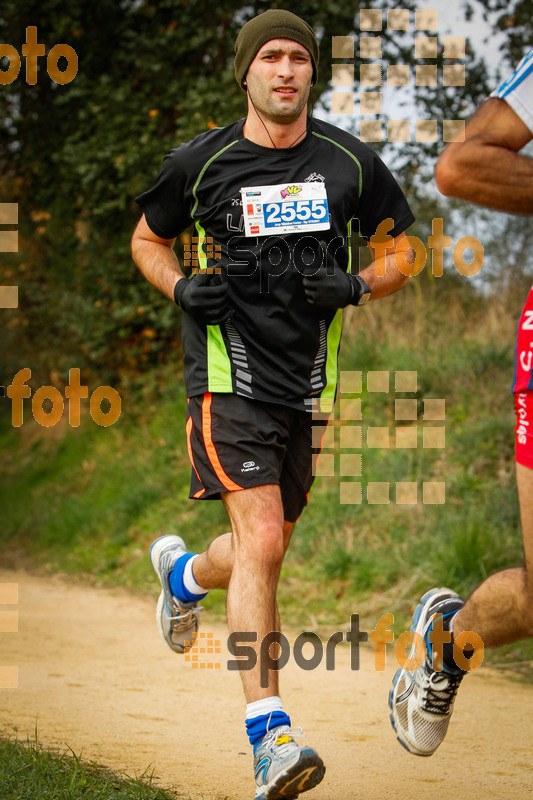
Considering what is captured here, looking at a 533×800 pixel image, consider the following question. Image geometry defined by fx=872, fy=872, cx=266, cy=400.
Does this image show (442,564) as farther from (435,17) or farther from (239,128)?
(435,17)

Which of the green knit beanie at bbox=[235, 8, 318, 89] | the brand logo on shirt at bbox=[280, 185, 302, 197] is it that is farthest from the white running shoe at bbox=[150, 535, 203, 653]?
the green knit beanie at bbox=[235, 8, 318, 89]

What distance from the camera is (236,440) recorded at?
3129 mm

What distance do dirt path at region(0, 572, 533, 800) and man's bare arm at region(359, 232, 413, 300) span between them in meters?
1.84

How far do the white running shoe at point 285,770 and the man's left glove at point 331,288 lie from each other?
1469mm

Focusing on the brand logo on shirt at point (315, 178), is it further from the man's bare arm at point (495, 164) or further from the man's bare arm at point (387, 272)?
the man's bare arm at point (495, 164)

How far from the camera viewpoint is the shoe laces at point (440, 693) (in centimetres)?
315

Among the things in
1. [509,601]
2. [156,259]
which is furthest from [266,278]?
[509,601]

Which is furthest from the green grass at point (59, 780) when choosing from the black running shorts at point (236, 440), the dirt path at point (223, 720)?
the black running shorts at point (236, 440)

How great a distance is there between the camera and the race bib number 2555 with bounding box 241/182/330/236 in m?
3.20

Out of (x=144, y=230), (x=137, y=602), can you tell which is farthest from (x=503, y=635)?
(x=137, y=602)

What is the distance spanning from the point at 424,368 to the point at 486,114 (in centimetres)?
563

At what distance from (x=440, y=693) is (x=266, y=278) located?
5.37ft

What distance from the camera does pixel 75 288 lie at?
1121 cm

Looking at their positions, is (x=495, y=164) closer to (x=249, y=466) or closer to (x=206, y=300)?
(x=206, y=300)
